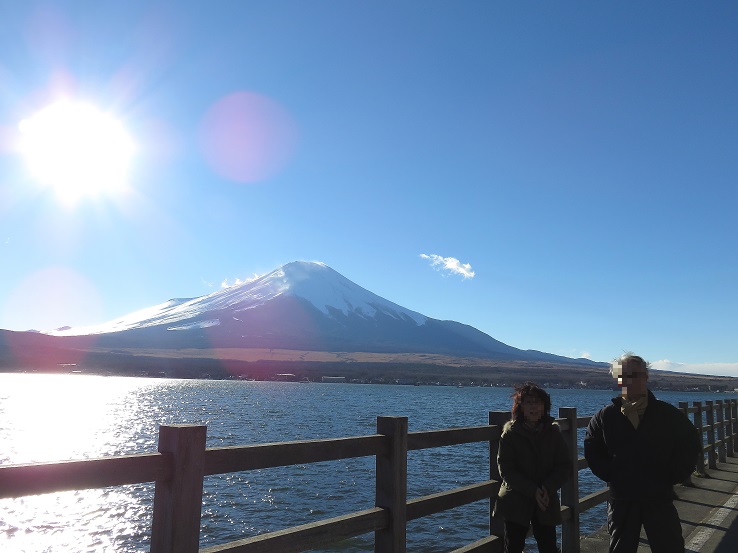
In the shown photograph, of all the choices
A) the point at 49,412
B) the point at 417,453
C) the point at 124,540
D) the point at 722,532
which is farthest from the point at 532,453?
the point at 49,412

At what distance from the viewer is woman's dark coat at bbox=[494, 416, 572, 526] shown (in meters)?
4.59

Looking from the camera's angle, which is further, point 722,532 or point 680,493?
point 680,493

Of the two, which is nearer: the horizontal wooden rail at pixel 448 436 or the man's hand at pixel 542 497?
the man's hand at pixel 542 497

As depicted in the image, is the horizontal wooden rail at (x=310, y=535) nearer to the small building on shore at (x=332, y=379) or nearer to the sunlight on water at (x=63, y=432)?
the sunlight on water at (x=63, y=432)

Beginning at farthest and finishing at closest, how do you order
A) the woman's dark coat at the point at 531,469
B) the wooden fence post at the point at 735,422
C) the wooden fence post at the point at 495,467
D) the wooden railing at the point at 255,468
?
the wooden fence post at the point at 735,422 → the wooden fence post at the point at 495,467 → the woman's dark coat at the point at 531,469 → the wooden railing at the point at 255,468

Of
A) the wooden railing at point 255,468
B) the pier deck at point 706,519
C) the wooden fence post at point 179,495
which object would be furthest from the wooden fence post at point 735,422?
the wooden fence post at point 179,495

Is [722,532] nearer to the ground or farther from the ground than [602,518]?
farther from the ground

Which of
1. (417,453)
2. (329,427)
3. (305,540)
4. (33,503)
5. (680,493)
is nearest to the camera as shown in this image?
(305,540)

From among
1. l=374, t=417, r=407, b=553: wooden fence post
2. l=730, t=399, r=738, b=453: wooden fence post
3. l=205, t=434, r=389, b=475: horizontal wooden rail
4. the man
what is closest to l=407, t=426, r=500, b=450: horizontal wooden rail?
l=374, t=417, r=407, b=553: wooden fence post

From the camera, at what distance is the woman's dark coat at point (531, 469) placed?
4594 millimetres

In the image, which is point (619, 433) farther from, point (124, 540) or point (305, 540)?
point (124, 540)

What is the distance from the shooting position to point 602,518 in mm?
14023

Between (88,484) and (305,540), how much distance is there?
4.98 feet

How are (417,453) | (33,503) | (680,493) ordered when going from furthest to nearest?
1. (417,453)
2. (33,503)
3. (680,493)
